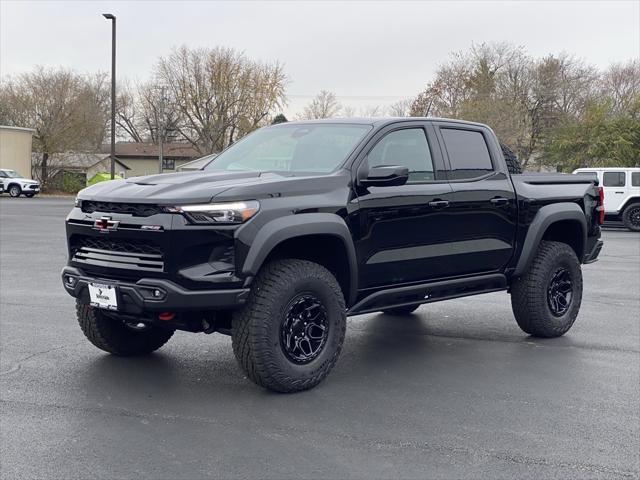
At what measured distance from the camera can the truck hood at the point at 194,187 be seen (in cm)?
488

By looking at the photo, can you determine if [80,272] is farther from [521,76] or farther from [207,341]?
[521,76]

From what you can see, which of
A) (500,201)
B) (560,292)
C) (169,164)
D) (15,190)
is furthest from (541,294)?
(169,164)

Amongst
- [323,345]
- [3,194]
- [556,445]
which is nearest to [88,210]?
[323,345]

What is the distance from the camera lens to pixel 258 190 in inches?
198

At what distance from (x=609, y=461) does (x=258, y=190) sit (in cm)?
260

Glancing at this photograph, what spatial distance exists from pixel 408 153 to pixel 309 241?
1.25 metres

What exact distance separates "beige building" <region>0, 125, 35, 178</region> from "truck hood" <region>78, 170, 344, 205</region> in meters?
48.5

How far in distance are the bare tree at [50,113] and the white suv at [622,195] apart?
4092 centimetres

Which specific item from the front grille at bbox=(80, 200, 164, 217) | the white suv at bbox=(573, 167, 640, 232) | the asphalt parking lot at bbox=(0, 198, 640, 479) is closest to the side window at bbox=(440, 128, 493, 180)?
the asphalt parking lot at bbox=(0, 198, 640, 479)

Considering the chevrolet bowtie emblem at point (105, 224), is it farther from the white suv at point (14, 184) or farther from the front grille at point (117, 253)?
the white suv at point (14, 184)

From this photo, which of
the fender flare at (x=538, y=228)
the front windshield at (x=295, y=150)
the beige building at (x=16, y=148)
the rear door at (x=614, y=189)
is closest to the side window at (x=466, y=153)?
the fender flare at (x=538, y=228)

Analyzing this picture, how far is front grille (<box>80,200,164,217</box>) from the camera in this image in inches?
192

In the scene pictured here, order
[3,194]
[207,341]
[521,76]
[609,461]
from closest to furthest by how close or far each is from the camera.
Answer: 1. [609,461]
2. [207,341]
3. [3,194]
4. [521,76]

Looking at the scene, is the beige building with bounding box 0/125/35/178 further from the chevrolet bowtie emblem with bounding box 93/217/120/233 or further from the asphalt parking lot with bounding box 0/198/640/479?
the chevrolet bowtie emblem with bounding box 93/217/120/233
